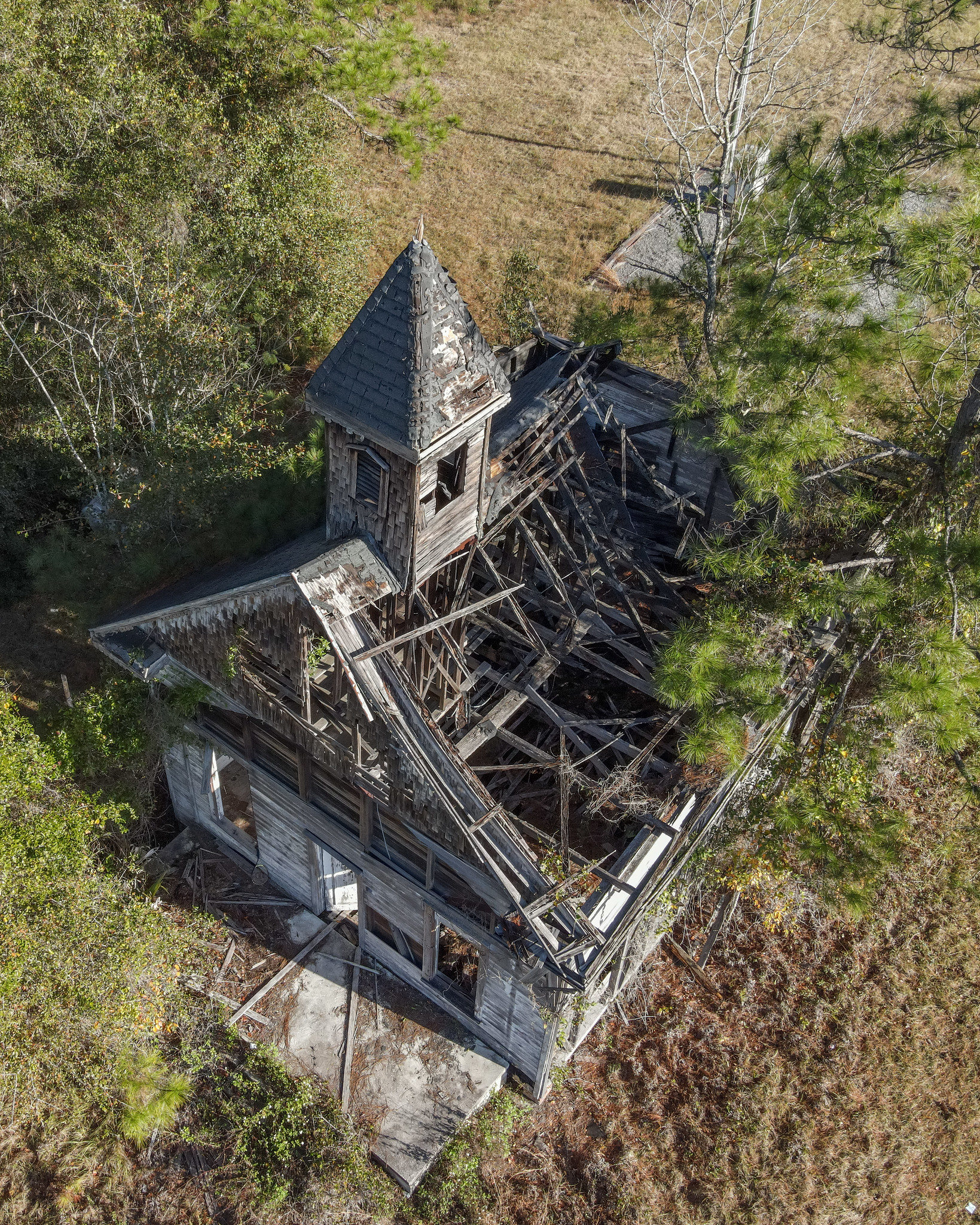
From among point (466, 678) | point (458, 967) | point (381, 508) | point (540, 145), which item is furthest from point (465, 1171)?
point (540, 145)

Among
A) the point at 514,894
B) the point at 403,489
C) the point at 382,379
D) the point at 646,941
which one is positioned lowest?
the point at 646,941

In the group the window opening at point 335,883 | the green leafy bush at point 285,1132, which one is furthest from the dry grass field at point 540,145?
the green leafy bush at point 285,1132

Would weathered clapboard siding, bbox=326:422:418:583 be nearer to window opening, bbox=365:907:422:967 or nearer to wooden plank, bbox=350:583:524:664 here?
wooden plank, bbox=350:583:524:664

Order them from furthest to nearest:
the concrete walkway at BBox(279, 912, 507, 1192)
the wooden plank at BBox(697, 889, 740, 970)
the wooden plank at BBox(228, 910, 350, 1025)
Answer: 1. the wooden plank at BBox(697, 889, 740, 970)
2. the wooden plank at BBox(228, 910, 350, 1025)
3. the concrete walkway at BBox(279, 912, 507, 1192)

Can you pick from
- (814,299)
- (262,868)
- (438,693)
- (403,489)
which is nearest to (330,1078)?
(262,868)

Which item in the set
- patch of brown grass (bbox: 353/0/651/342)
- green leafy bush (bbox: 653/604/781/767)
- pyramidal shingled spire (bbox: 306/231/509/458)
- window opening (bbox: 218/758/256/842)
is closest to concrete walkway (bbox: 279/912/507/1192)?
window opening (bbox: 218/758/256/842)

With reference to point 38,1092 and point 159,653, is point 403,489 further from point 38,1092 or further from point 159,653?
point 38,1092

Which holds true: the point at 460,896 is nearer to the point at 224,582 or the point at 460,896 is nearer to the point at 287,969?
the point at 287,969
